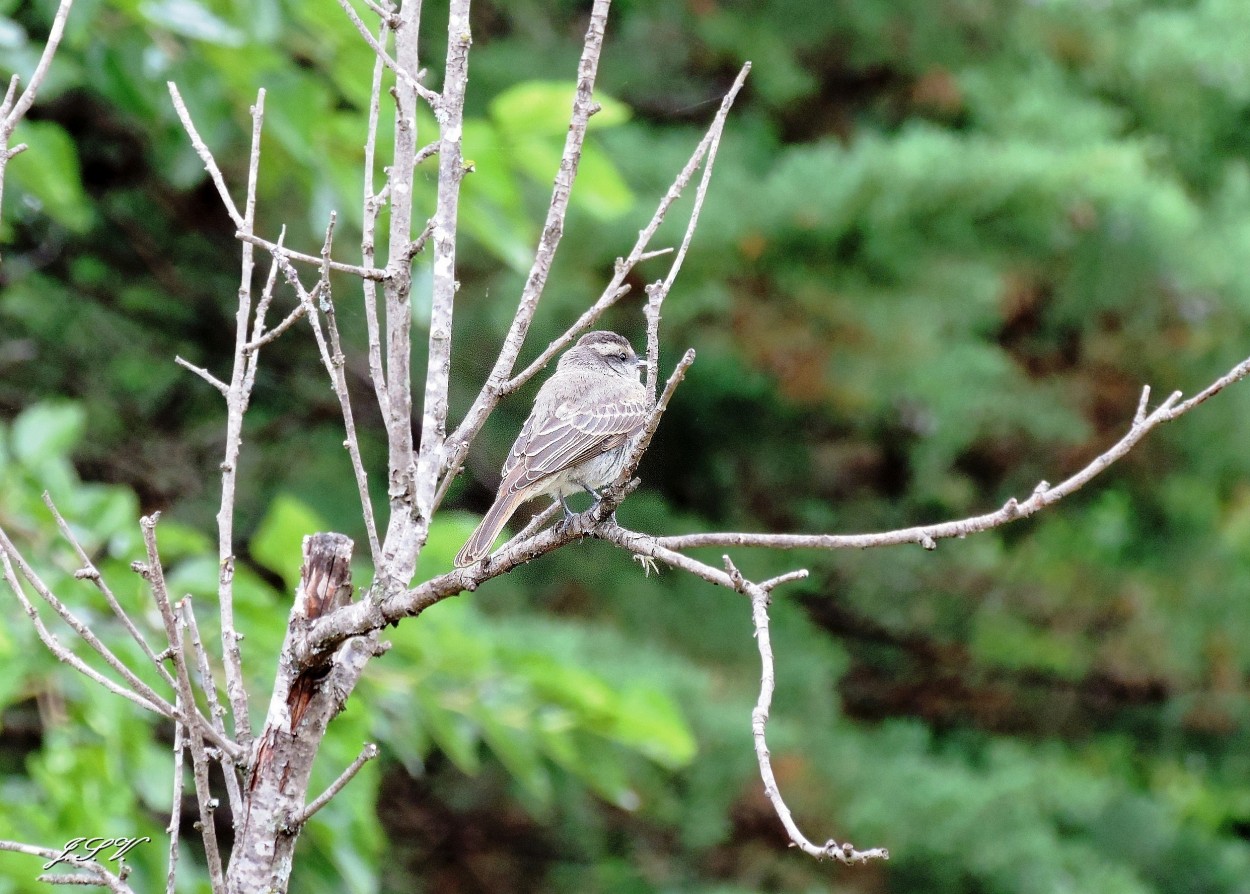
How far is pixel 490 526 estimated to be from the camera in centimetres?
381

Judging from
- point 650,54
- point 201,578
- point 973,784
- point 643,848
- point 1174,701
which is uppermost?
point 650,54

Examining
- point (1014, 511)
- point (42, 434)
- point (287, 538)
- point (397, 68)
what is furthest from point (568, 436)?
point (1014, 511)

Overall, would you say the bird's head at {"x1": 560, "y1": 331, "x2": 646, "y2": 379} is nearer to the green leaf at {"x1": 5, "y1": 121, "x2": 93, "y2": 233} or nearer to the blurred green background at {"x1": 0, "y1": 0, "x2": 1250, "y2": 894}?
the blurred green background at {"x1": 0, "y1": 0, "x2": 1250, "y2": 894}

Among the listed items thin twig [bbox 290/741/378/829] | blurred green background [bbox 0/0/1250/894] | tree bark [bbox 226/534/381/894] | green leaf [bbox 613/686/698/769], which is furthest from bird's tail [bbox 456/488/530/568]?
blurred green background [bbox 0/0/1250/894]

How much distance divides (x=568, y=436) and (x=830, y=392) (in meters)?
3.52

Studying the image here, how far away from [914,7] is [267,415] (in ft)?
15.3

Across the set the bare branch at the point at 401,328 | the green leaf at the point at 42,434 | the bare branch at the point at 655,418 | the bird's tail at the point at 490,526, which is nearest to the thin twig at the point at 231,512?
the bare branch at the point at 401,328

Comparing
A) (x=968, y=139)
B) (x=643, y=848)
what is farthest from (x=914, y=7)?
(x=643, y=848)

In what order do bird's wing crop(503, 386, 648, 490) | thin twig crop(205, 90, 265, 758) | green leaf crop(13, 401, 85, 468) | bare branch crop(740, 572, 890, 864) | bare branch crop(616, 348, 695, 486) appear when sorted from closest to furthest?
bare branch crop(740, 572, 890, 864)
bare branch crop(616, 348, 695, 486)
thin twig crop(205, 90, 265, 758)
green leaf crop(13, 401, 85, 468)
bird's wing crop(503, 386, 648, 490)

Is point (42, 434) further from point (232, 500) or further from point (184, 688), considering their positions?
point (184, 688)

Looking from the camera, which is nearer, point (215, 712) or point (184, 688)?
point (184, 688)

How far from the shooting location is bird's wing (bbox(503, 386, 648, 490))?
425 centimetres

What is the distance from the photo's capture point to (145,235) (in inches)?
332

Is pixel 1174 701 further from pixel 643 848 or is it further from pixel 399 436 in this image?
pixel 399 436
